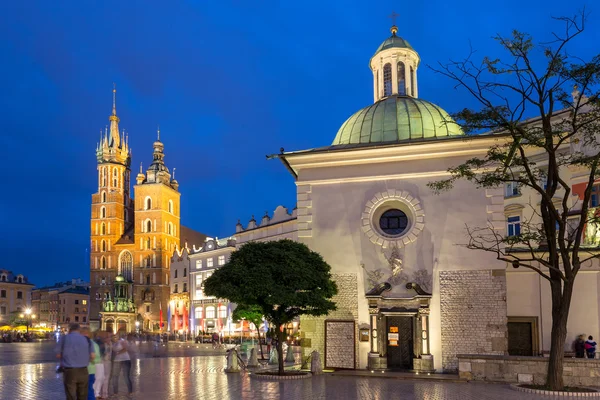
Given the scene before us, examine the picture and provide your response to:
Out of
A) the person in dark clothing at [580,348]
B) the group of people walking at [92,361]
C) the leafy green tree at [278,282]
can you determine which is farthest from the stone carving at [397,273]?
the group of people walking at [92,361]

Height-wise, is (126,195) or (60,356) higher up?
(126,195)

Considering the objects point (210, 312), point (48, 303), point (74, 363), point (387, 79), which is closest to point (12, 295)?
point (48, 303)

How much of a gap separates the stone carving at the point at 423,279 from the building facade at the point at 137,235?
3184 inches

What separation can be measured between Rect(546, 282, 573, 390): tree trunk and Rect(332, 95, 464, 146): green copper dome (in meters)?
9.01

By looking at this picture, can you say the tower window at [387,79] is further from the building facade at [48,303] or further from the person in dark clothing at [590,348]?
the building facade at [48,303]

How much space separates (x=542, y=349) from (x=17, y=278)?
10091cm

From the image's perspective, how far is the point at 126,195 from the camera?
11419cm

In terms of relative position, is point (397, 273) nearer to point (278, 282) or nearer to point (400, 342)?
point (400, 342)

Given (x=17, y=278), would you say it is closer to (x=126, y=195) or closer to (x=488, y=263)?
(x=126, y=195)

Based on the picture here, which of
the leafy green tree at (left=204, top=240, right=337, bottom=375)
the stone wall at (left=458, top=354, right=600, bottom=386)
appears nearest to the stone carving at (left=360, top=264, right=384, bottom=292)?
the leafy green tree at (left=204, top=240, right=337, bottom=375)

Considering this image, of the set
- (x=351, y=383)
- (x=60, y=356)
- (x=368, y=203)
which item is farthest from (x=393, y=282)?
(x=60, y=356)

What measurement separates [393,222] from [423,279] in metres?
2.46

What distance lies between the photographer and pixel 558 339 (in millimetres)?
17438

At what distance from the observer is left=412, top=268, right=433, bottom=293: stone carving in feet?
73.5
